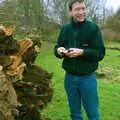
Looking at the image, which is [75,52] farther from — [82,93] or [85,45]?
[82,93]

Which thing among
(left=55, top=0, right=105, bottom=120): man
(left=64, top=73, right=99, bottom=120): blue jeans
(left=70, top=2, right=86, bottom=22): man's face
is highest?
(left=70, top=2, right=86, bottom=22): man's face

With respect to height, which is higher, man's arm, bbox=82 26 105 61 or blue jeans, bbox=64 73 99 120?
man's arm, bbox=82 26 105 61

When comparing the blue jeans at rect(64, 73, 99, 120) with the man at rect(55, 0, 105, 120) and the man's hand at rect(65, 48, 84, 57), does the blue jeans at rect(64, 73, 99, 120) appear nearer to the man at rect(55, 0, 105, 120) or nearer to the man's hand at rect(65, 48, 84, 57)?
the man at rect(55, 0, 105, 120)

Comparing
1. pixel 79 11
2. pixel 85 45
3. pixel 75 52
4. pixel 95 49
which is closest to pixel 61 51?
pixel 75 52

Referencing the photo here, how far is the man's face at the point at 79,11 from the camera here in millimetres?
5227

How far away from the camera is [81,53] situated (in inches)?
204

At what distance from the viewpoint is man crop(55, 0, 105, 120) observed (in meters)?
5.25

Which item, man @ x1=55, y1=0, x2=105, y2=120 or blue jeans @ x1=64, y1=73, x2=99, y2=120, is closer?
man @ x1=55, y1=0, x2=105, y2=120

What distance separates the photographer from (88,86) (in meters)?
5.37

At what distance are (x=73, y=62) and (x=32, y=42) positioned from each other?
1.62m

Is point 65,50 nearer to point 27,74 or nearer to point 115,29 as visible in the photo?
point 27,74

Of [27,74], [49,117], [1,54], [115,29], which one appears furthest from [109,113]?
[115,29]

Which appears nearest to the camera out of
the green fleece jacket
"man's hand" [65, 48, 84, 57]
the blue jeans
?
"man's hand" [65, 48, 84, 57]

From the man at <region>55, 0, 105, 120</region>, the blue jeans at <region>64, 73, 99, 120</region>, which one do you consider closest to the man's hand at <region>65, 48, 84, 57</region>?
the man at <region>55, 0, 105, 120</region>
